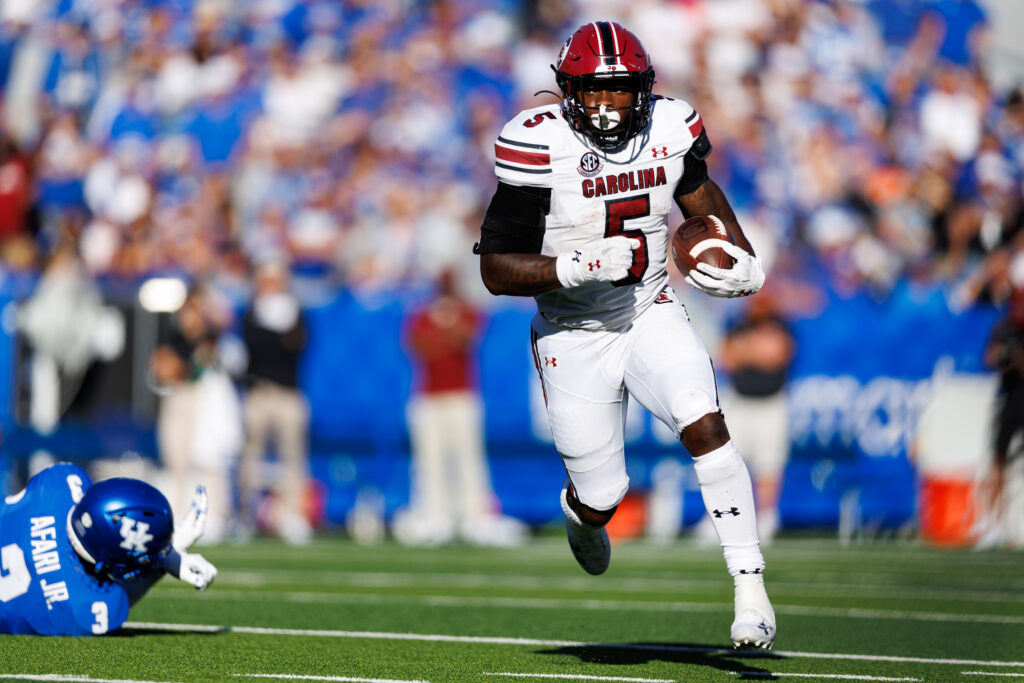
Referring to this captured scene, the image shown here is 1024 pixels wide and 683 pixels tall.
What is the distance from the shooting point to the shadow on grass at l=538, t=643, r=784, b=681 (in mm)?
4898

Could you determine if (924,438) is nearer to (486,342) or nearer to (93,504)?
(486,342)

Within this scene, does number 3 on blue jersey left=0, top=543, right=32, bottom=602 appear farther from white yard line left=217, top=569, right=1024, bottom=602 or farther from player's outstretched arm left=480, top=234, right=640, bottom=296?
white yard line left=217, top=569, right=1024, bottom=602

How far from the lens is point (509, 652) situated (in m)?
5.18

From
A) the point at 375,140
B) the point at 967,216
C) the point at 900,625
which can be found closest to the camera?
the point at 900,625

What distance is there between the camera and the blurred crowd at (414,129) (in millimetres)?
12930

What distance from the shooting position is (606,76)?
4770mm

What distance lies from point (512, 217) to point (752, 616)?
141 cm

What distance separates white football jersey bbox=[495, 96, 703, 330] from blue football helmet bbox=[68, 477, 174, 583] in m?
1.50

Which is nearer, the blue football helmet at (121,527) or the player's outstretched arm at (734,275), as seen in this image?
the player's outstretched arm at (734,275)

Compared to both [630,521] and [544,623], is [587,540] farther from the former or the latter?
[630,521]

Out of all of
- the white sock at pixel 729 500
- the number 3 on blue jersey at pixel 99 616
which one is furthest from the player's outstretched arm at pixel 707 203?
the number 3 on blue jersey at pixel 99 616

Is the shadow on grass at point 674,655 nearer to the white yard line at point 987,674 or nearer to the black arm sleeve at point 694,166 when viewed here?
the white yard line at point 987,674

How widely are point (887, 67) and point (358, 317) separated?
576 centimetres

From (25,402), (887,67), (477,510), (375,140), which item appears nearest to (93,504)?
(477,510)
